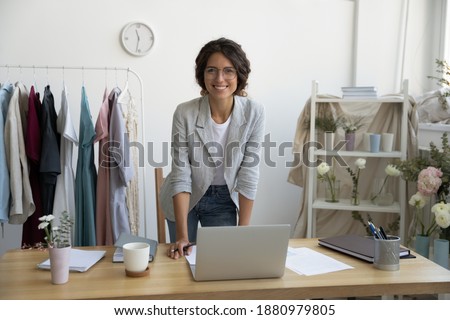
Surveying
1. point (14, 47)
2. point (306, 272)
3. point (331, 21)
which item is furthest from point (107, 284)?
point (331, 21)

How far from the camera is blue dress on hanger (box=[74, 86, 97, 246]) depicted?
2750 millimetres

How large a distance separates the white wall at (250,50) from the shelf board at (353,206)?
19.4 inches

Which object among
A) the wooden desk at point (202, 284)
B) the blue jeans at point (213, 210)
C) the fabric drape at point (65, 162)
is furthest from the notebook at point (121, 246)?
the fabric drape at point (65, 162)

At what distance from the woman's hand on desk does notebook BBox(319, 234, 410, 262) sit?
1.73 feet

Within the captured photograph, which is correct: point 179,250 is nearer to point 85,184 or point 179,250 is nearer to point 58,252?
Result: point 58,252

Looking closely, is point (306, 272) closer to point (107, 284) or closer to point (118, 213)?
point (107, 284)

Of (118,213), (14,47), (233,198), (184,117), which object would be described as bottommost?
(118,213)

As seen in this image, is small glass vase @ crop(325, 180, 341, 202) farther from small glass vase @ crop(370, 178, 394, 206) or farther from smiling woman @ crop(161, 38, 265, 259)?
smiling woman @ crop(161, 38, 265, 259)

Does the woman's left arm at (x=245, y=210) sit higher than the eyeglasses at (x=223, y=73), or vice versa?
the eyeglasses at (x=223, y=73)

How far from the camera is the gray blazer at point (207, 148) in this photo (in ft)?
6.46

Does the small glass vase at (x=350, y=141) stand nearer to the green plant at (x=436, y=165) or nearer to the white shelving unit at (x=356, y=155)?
the white shelving unit at (x=356, y=155)

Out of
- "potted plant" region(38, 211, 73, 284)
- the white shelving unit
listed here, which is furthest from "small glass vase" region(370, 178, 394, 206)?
"potted plant" region(38, 211, 73, 284)

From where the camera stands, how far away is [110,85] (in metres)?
3.44

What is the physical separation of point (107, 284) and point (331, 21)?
3044mm
